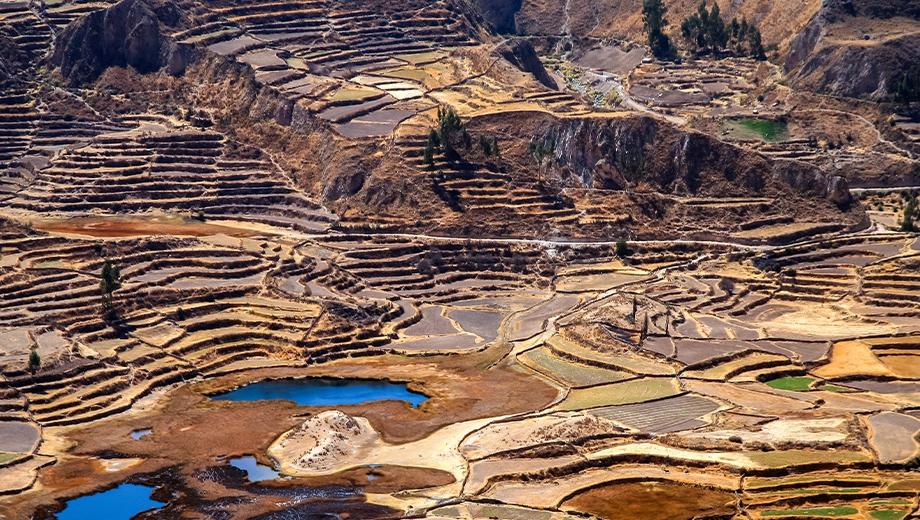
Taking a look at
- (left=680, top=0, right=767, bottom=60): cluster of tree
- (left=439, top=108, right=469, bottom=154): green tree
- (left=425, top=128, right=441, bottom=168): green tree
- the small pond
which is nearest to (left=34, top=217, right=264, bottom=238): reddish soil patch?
(left=425, top=128, right=441, bottom=168): green tree

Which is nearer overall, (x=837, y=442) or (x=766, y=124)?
(x=837, y=442)

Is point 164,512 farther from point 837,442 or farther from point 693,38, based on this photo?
point 693,38

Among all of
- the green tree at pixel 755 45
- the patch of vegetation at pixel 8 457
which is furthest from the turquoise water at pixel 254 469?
the green tree at pixel 755 45

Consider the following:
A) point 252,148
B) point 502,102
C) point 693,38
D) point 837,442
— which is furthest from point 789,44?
point 837,442

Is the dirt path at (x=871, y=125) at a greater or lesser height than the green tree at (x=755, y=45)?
lesser

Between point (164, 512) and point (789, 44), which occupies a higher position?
point (789, 44)

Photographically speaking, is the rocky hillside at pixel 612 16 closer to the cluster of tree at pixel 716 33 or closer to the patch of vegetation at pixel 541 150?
the cluster of tree at pixel 716 33
